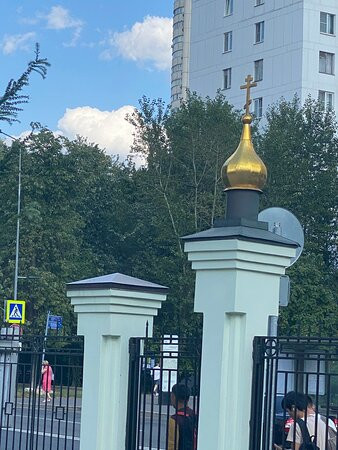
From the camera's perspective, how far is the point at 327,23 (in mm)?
50781

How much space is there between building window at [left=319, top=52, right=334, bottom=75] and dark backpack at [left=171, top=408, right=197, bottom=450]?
43.8 meters

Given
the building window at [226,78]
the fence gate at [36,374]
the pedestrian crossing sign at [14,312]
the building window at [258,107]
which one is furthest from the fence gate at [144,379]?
the building window at [226,78]

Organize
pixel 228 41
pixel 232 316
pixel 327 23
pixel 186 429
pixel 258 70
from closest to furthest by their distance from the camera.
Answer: pixel 232 316 → pixel 186 429 → pixel 327 23 → pixel 258 70 → pixel 228 41

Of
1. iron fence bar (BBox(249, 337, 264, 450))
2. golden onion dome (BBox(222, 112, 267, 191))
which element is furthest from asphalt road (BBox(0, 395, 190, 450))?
golden onion dome (BBox(222, 112, 267, 191))

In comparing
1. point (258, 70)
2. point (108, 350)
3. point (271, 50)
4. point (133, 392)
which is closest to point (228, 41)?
point (258, 70)

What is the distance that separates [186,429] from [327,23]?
45.3 meters

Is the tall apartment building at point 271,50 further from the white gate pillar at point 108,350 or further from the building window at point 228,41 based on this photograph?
the white gate pillar at point 108,350

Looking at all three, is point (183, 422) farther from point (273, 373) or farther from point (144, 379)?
point (273, 373)

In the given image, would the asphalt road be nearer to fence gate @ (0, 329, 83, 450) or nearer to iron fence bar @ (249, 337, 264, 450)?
fence gate @ (0, 329, 83, 450)

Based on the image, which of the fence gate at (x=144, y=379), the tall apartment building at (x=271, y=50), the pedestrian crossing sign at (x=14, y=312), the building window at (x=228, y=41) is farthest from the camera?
the building window at (x=228, y=41)

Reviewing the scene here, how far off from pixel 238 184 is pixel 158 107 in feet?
108

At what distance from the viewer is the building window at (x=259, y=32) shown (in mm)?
51656

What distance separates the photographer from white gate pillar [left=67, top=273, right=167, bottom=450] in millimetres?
8016

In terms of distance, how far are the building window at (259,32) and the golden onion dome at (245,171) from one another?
4551cm
